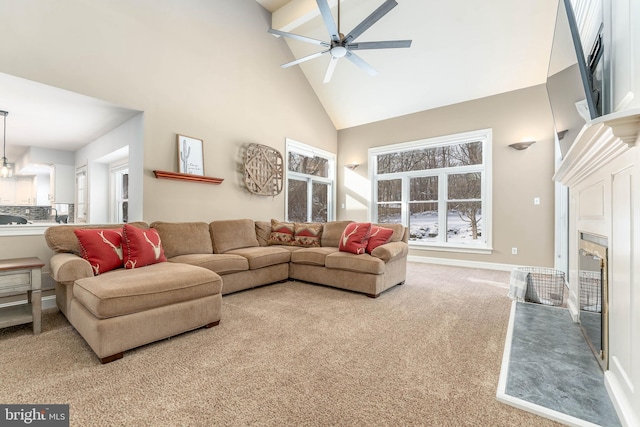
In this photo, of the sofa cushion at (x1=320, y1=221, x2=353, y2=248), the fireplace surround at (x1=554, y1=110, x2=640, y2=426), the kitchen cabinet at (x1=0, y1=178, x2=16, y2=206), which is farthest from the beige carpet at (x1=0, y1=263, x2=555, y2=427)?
the kitchen cabinet at (x1=0, y1=178, x2=16, y2=206)

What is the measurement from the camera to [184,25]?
3.75 meters

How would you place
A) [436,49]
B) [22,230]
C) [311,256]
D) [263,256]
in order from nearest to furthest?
[22,230], [263,256], [311,256], [436,49]

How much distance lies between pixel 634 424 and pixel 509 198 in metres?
4.26

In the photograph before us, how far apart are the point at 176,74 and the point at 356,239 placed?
3228 mm

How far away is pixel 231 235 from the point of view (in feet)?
12.7

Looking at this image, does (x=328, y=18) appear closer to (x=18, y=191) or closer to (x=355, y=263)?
(x=355, y=263)

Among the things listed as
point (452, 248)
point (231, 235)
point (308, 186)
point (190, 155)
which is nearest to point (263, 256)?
point (231, 235)

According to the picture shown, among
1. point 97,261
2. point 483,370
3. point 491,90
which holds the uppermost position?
point 491,90

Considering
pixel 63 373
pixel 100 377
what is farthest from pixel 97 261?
pixel 100 377

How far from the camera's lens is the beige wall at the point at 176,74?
2713 mm

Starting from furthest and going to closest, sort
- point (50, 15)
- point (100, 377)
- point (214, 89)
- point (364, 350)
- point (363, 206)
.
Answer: point (363, 206)
point (214, 89)
point (50, 15)
point (364, 350)
point (100, 377)

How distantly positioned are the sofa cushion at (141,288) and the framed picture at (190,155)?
180cm

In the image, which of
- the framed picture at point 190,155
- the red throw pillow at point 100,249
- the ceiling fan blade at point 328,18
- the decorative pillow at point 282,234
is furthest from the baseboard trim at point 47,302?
the ceiling fan blade at point 328,18

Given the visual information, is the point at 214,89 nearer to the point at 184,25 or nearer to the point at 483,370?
the point at 184,25
